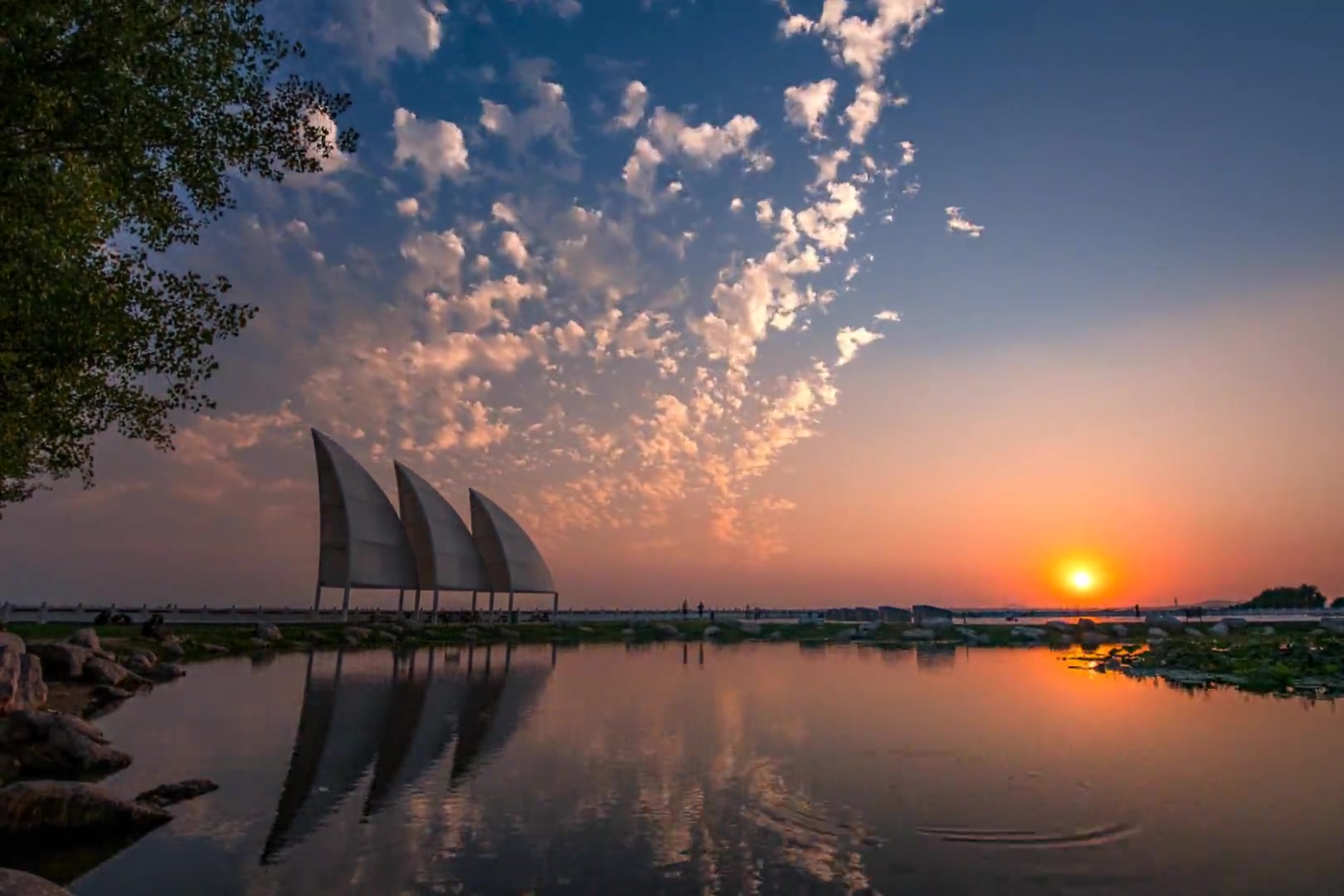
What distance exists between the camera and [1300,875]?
395 inches

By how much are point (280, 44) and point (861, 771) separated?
19220 millimetres

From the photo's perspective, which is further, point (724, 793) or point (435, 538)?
point (435, 538)

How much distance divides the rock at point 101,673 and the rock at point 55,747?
12357mm

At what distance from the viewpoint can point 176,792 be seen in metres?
13.1

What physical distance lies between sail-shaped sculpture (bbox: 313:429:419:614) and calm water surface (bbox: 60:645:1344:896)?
32877 mm

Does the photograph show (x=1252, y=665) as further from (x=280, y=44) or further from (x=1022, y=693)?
(x=280, y=44)

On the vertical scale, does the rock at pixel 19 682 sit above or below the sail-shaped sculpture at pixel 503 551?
below

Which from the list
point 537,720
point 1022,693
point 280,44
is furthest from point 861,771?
point 280,44

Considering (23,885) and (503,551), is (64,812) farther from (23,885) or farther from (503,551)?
(503,551)

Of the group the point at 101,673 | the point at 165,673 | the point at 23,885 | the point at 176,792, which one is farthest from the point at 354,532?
the point at 23,885

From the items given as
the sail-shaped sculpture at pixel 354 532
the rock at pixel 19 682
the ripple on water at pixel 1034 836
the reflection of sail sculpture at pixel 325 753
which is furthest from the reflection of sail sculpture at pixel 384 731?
the sail-shaped sculpture at pixel 354 532

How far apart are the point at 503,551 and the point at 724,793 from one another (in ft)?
206

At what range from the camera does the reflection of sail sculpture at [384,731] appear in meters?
13.0

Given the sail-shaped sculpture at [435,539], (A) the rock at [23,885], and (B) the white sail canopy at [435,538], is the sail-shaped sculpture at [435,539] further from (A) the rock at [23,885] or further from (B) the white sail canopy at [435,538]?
(A) the rock at [23,885]
